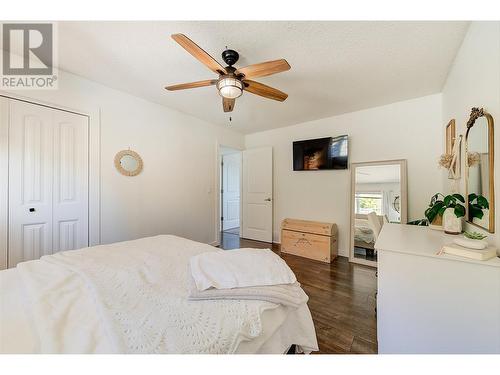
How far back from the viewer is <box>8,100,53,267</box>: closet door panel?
192 cm

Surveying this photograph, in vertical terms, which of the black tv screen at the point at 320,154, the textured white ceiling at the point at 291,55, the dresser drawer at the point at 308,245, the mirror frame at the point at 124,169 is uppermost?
the textured white ceiling at the point at 291,55

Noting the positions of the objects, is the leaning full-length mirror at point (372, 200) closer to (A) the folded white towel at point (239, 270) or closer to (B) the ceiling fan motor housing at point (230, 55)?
(A) the folded white towel at point (239, 270)

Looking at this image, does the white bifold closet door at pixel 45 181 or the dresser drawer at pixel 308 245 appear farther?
the dresser drawer at pixel 308 245

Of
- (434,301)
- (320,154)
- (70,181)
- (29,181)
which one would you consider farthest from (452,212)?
(29,181)

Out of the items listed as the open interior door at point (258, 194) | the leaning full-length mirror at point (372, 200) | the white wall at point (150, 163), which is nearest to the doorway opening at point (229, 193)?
the open interior door at point (258, 194)

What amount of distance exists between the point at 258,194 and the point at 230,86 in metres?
2.93

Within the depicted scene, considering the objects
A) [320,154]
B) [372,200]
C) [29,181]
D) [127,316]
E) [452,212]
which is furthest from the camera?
[320,154]

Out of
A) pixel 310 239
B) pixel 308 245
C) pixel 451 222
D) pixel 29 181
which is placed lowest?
pixel 308 245

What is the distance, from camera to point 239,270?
1011 mm

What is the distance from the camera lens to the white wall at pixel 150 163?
2.46 metres

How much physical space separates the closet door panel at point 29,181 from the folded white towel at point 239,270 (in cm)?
202

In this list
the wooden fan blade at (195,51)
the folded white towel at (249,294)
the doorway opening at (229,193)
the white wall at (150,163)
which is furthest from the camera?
the doorway opening at (229,193)

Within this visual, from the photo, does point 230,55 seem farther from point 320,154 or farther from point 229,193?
point 229,193
